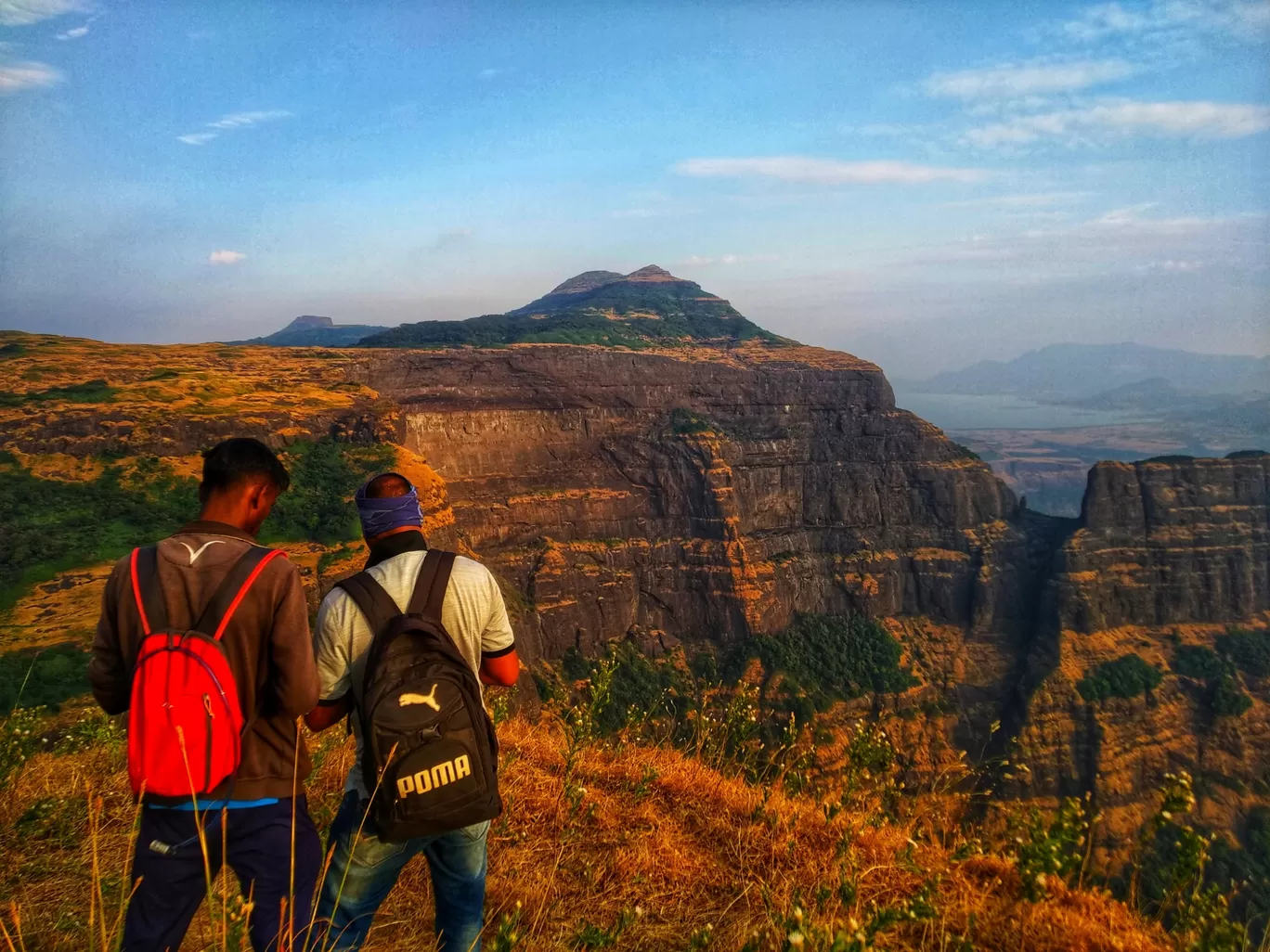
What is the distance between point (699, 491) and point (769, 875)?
3948cm

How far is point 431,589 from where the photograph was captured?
257cm

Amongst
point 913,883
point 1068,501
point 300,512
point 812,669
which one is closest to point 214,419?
point 300,512

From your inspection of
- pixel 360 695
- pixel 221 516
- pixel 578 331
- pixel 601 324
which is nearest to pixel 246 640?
pixel 360 695

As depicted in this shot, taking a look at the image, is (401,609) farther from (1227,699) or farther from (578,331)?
(578,331)

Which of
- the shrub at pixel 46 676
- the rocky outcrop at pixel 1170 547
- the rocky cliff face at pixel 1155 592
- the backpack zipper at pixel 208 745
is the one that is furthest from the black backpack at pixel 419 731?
the rocky outcrop at pixel 1170 547

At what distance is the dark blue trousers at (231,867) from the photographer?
88.0 inches

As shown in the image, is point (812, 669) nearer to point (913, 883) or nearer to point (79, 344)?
point (913, 883)

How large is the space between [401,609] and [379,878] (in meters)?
1.12

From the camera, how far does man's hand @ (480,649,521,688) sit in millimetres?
2869

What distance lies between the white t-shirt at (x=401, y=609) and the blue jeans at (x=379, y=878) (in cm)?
23

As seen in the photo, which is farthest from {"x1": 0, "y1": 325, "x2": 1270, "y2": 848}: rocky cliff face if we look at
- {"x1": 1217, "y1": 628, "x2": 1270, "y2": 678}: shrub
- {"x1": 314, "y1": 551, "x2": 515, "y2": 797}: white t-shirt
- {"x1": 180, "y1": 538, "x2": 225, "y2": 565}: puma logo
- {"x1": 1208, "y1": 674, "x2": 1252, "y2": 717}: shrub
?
{"x1": 180, "y1": 538, "x2": 225, "y2": 565}: puma logo

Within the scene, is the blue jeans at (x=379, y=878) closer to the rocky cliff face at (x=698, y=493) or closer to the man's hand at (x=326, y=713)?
the man's hand at (x=326, y=713)

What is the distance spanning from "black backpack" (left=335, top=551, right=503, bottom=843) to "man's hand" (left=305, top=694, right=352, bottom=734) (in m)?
0.21

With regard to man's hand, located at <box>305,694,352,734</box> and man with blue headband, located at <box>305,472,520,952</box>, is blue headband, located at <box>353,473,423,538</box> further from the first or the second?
man's hand, located at <box>305,694,352,734</box>
